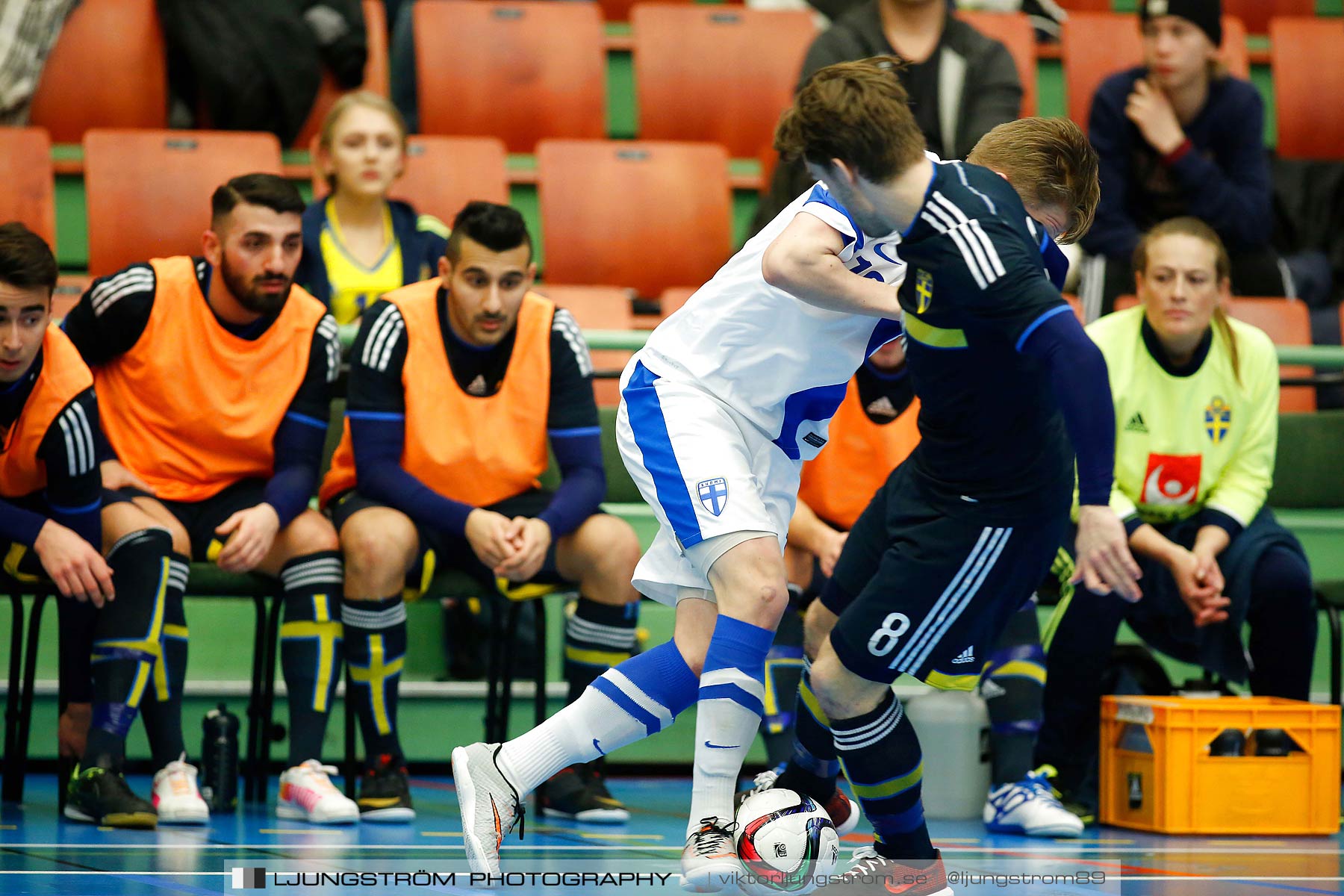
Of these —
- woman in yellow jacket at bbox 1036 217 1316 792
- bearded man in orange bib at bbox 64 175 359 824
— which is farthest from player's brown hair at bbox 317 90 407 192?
woman in yellow jacket at bbox 1036 217 1316 792

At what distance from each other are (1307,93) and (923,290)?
5788mm

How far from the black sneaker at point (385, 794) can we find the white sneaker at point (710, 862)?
1.48 metres

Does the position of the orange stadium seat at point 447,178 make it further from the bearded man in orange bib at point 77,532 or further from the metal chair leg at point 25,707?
the metal chair leg at point 25,707

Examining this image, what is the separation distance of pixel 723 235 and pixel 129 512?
303 centimetres

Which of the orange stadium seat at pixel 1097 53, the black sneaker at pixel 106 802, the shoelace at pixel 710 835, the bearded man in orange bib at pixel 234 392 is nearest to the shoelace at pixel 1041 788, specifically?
the shoelace at pixel 710 835

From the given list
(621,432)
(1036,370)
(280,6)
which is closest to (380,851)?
(621,432)

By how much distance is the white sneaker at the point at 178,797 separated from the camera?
4227 mm

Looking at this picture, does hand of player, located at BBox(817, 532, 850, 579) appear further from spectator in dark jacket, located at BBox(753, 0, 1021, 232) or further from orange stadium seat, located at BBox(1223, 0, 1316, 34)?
orange stadium seat, located at BBox(1223, 0, 1316, 34)

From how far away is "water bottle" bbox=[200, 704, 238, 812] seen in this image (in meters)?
4.55

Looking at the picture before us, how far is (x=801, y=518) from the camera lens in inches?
191

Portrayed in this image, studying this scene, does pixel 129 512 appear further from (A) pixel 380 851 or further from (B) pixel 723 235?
(B) pixel 723 235

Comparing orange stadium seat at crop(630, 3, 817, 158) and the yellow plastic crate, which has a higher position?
orange stadium seat at crop(630, 3, 817, 158)

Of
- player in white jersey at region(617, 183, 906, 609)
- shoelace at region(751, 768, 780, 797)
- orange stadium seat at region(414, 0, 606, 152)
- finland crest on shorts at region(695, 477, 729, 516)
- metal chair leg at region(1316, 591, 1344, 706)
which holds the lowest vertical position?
shoelace at region(751, 768, 780, 797)

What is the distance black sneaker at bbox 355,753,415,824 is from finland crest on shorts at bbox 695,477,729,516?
1.59 metres
